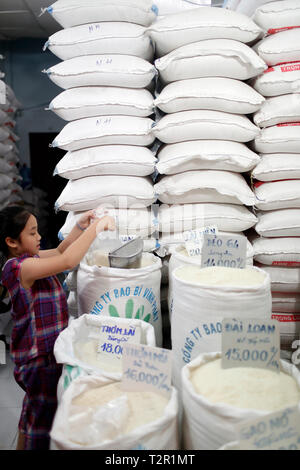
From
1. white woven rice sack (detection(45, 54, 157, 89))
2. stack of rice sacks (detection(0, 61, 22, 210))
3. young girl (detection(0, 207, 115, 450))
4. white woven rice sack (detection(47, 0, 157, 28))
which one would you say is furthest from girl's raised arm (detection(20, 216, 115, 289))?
stack of rice sacks (detection(0, 61, 22, 210))

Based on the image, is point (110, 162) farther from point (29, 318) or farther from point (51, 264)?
point (29, 318)

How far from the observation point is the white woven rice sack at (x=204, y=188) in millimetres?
1689

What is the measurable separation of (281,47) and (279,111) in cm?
29

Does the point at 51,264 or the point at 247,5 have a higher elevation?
the point at 247,5

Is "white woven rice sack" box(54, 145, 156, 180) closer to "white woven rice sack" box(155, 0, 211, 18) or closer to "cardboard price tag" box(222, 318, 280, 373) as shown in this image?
"white woven rice sack" box(155, 0, 211, 18)

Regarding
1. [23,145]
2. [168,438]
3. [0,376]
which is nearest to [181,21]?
[168,438]

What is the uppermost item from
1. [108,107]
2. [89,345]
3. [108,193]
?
[108,107]

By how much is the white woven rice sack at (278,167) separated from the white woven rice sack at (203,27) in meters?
0.56

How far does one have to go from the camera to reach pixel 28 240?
136 cm

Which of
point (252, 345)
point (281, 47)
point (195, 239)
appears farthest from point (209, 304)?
point (281, 47)

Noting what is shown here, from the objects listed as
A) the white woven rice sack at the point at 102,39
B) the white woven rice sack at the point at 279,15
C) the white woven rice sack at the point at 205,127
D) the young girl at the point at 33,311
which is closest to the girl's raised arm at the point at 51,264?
the young girl at the point at 33,311

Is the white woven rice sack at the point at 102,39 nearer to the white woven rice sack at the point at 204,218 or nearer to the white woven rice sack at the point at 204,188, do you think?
the white woven rice sack at the point at 204,188

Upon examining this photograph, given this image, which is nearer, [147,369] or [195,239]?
[147,369]
